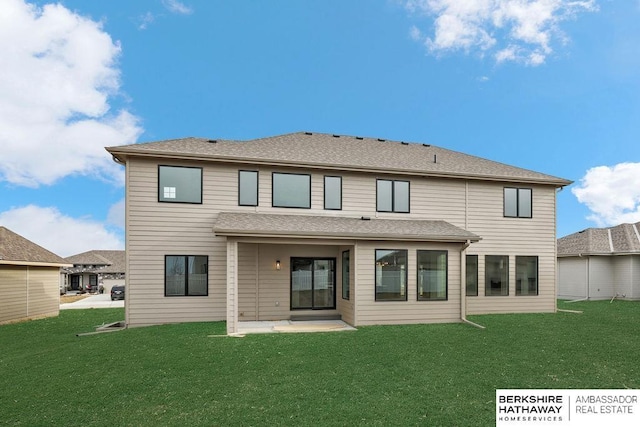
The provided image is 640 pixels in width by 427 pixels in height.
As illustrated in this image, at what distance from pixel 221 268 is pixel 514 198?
11621mm

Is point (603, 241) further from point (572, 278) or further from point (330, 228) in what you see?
point (330, 228)

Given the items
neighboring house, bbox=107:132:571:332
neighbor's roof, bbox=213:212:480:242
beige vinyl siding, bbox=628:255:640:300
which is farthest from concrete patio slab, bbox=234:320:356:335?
beige vinyl siding, bbox=628:255:640:300

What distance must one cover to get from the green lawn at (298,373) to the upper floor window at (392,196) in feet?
14.2

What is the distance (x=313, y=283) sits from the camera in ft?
40.5

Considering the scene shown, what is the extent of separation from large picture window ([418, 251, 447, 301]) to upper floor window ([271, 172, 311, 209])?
4299 mm

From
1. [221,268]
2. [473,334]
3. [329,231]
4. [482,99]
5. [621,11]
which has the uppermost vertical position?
[621,11]

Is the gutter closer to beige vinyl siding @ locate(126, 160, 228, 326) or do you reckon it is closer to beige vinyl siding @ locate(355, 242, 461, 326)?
beige vinyl siding @ locate(126, 160, 228, 326)

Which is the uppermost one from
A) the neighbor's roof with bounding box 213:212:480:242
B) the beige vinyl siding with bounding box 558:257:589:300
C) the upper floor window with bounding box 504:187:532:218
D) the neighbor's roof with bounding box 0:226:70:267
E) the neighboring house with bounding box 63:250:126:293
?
the upper floor window with bounding box 504:187:532:218

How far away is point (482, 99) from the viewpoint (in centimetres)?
1891

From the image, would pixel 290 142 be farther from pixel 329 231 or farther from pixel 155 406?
pixel 155 406

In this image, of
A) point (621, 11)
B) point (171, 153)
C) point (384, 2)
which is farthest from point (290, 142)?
point (621, 11)

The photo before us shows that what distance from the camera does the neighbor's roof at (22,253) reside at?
43.6 ft

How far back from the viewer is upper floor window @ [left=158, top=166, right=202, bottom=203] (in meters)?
11.1

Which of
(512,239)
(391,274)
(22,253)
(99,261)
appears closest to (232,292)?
(391,274)
